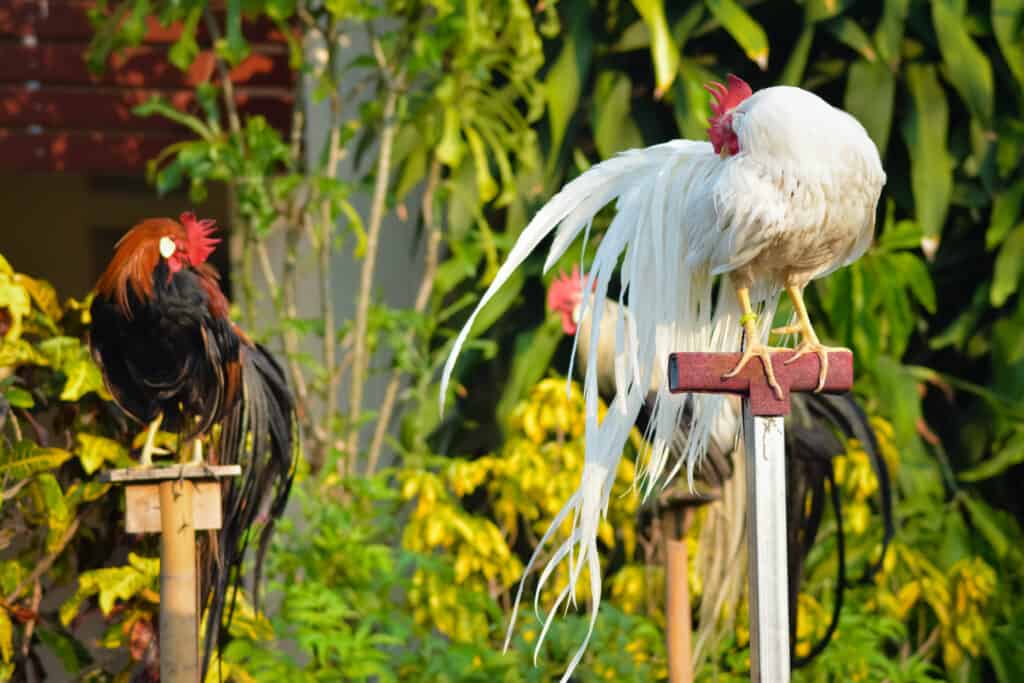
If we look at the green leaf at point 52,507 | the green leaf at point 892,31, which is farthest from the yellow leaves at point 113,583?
the green leaf at point 892,31

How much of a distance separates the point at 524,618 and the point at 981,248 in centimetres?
197

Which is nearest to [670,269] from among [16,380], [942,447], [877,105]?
[16,380]

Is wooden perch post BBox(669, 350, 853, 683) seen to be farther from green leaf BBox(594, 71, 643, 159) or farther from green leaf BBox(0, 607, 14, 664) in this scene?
green leaf BBox(594, 71, 643, 159)

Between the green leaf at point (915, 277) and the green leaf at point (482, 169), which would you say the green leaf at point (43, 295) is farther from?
the green leaf at point (915, 277)

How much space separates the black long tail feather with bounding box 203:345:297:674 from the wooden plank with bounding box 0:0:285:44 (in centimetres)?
192

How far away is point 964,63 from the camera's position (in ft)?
13.8

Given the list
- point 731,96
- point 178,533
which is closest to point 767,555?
point 731,96

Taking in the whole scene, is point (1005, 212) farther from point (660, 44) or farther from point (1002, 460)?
point (660, 44)

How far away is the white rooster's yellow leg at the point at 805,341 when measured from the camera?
2080mm

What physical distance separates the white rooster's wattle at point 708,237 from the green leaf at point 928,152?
208 centimetres

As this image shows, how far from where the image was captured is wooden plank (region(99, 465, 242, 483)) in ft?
8.11

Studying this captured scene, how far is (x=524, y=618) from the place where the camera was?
363 centimetres

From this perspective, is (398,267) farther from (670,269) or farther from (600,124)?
(670,269)

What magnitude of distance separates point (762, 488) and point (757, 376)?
0.51ft
